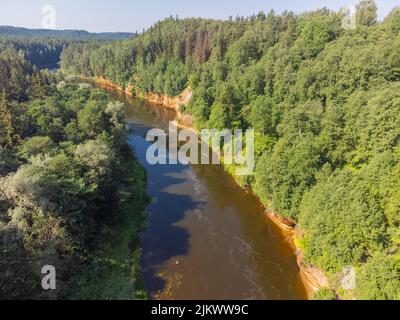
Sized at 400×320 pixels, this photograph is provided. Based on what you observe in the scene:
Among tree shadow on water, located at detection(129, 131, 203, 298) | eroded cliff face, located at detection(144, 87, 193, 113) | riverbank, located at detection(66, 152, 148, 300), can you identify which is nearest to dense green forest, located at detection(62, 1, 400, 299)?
eroded cliff face, located at detection(144, 87, 193, 113)

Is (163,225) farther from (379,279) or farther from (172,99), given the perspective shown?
(172,99)

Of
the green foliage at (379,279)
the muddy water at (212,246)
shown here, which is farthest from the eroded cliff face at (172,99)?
the green foliage at (379,279)

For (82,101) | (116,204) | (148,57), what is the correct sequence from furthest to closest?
(148,57) → (82,101) → (116,204)

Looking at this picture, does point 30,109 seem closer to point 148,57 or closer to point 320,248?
point 320,248

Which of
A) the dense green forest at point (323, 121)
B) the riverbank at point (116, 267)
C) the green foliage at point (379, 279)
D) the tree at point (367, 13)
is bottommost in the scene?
the riverbank at point (116, 267)

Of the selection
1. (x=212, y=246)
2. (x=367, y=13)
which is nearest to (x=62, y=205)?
(x=212, y=246)

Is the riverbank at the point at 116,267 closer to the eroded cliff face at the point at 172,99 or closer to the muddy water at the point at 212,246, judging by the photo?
the muddy water at the point at 212,246
